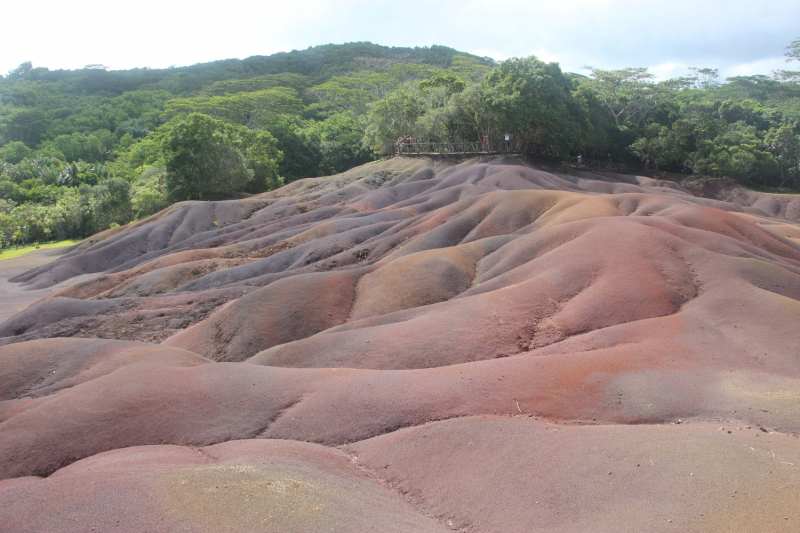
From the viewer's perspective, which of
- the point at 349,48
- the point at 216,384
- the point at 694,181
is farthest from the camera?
the point at 349,48

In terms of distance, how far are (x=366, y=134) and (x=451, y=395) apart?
71.8 metres

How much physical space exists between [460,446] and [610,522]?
12.3ft

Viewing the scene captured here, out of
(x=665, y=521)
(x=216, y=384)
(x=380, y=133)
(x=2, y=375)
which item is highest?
(x=380, y=133)

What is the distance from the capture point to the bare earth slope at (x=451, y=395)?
8.34 metres

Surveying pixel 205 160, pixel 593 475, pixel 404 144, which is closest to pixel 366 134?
pixel 404 144

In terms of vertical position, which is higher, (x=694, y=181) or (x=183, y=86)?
(x=183, y=86)

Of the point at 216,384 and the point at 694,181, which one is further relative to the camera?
the point at 694,181

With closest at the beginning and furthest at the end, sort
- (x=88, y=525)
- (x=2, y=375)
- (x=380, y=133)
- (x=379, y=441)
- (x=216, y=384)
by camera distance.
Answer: (x=88, y=525)
(x=379, y=441)
(x=216, y=384)
(x=2, y=375)
(x=380, y=133)

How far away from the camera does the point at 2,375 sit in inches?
722

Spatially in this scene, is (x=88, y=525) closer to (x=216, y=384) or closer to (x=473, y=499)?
(x=473, y=499)

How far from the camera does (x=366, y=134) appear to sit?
80750mm

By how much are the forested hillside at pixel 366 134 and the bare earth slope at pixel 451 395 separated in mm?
35768

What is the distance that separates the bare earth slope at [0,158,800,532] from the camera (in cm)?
834

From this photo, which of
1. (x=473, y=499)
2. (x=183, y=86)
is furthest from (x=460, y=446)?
(x=183, y=86)
